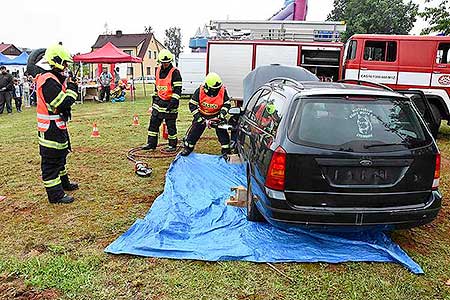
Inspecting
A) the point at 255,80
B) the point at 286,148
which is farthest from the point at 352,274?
the point at 255,80

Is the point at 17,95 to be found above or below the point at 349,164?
below

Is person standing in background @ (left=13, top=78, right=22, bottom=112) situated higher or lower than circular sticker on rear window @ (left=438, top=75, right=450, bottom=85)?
lower

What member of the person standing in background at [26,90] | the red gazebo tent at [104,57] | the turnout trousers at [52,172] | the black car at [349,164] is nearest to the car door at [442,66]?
the black car at [349,164]

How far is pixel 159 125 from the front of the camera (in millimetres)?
8258

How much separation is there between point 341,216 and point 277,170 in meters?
0.68

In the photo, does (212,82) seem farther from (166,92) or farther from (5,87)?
(5,87)

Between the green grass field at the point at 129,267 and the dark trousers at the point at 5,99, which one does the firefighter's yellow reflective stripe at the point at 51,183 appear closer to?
the green grass field at the point at 129,267

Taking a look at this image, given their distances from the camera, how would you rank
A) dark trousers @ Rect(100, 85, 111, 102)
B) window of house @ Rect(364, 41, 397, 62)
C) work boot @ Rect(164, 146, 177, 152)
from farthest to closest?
dark trousers @ Rect(100, 85, 111, 102), window of house @ Rect(364, 41, 397, 62), work boot @ Rect(164, 146, 177, 152)

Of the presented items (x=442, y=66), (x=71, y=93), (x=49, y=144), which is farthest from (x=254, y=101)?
(x=442, y=66)

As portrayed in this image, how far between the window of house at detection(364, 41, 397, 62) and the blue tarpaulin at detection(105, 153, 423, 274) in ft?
24.6

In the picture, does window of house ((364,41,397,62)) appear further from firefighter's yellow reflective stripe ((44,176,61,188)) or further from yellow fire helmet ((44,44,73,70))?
firefighter's yellow reflective stripe ((44,176,61,188))

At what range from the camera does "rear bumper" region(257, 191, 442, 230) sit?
3.48m

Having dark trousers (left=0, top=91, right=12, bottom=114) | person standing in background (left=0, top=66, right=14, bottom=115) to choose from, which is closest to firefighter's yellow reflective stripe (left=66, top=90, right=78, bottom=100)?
person standing in background (left=0, top=66, right=14, bottom=115)

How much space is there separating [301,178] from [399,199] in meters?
0.92
